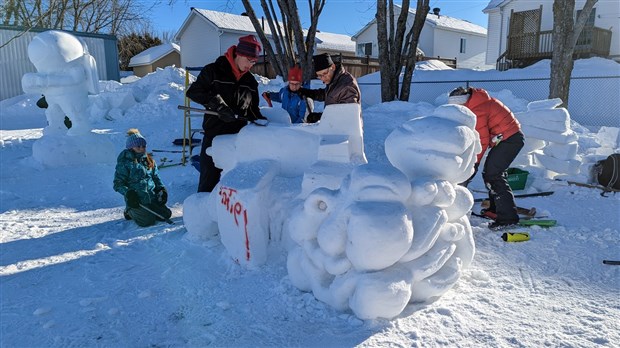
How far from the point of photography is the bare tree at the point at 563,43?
873 cm

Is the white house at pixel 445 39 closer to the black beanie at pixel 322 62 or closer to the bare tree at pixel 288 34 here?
the bare tree at pixel 288 34

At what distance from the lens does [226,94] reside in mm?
4156

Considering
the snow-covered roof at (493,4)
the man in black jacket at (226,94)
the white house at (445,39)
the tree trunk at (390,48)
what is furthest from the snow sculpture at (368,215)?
the white house at (445,39)

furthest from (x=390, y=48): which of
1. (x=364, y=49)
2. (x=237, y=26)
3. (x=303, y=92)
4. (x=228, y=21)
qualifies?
(x=364, y=49)

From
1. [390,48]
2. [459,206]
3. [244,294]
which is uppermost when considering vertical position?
[390,48]

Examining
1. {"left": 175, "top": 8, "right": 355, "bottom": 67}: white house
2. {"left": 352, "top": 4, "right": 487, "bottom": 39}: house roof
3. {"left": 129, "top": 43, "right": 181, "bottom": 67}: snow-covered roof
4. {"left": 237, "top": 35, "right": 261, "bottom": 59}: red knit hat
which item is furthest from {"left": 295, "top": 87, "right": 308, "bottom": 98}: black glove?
{"left": 129, "top": 43, "right": 181, "bottom": 67}: snow-covered roof

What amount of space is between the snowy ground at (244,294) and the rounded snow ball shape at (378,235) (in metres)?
0.36

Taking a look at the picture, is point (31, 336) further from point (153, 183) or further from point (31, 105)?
point (31, 105)

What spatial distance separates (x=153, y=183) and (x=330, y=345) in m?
3.33

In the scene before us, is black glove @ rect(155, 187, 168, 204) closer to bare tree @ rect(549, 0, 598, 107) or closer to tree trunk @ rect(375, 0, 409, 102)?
tree trunk @ rect(375, 0, 409, 102)

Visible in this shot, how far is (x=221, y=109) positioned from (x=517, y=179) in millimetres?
4094

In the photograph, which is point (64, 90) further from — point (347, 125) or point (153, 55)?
point (153, 55)

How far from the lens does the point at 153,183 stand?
4938mm

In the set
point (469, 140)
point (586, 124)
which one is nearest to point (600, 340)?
point (469, 140)
